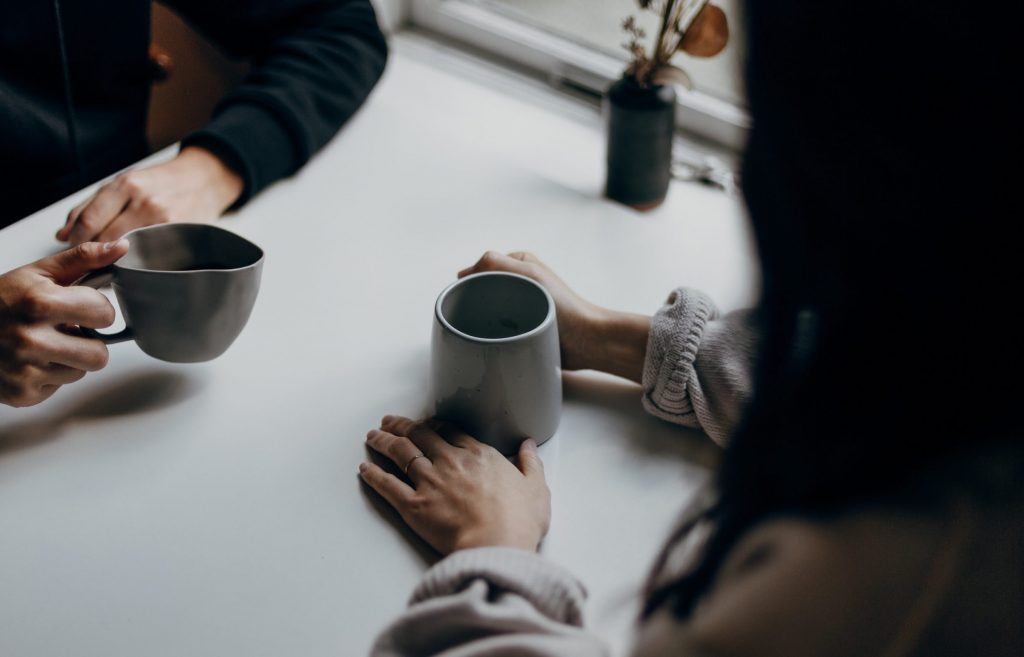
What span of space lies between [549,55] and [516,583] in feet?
3.19

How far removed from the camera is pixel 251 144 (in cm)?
90

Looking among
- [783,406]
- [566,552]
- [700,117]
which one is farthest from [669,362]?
[700,117]

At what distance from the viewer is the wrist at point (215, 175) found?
879mm

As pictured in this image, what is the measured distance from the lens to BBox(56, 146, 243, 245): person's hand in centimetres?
81

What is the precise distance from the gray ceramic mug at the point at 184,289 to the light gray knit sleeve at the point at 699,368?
0.32 metres

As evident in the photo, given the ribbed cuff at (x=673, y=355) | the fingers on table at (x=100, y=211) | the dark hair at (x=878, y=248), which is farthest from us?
the fingers on table at (x=100, y=211)

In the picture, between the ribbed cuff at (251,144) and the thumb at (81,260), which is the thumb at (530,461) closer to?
the thumb at (81,260)

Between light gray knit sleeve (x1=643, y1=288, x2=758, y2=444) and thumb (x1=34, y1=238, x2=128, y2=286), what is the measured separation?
42 cm

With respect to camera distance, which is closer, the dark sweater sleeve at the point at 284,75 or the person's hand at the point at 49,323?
the person's hand at the point at 49,323

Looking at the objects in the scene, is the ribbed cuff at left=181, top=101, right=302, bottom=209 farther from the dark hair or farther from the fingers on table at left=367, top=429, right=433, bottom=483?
the dark hair

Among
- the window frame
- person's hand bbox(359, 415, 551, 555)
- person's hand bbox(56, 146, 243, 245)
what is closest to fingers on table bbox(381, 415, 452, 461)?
person's hand bbox(359, 415, 551, 555)

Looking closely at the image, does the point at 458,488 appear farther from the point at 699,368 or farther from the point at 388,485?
the point at 699,368

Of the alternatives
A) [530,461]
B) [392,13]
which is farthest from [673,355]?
[392,13]

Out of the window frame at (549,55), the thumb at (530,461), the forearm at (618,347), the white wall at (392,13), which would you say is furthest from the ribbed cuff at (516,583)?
the white wall at (392,13)
